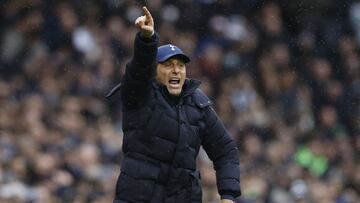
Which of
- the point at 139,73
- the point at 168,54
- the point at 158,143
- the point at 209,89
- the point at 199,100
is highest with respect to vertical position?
the point at 209,89

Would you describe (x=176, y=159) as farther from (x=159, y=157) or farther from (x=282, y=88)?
(x=282, y=88)

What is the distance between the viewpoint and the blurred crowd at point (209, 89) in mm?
12836

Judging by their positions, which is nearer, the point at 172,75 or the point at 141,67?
the point at 141,67

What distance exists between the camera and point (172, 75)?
7719mm

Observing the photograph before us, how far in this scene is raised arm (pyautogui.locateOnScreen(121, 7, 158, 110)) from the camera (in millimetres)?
7188

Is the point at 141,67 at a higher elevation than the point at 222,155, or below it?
higher

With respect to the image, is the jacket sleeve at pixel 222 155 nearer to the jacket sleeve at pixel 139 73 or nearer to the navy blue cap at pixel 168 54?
the navy blue cap at pixel 168 54

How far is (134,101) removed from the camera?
24.8ft

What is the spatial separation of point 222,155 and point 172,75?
26.0 inches

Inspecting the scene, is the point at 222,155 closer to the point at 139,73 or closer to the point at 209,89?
the point at 139,73

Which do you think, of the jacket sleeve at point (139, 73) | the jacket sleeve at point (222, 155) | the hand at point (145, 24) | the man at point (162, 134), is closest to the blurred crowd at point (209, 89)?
the jacket sleeve at point (222, 155)

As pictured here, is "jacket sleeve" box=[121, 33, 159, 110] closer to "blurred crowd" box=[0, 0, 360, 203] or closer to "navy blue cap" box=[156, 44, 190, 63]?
"navy blue cap" box=[156, 44, 190, 63]

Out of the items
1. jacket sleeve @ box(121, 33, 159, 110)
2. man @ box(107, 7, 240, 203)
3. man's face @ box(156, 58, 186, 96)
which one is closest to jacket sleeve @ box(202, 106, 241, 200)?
man @ box(107, 7, 240, 203)

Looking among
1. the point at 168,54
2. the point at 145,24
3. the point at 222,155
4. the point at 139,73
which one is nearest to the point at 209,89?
the point at 222,155
